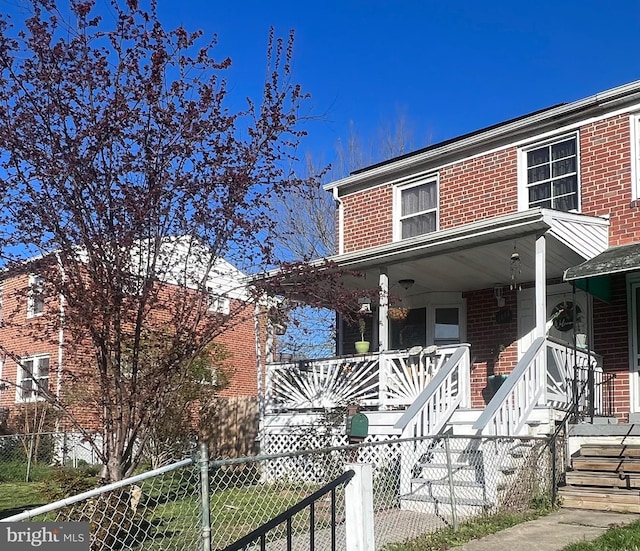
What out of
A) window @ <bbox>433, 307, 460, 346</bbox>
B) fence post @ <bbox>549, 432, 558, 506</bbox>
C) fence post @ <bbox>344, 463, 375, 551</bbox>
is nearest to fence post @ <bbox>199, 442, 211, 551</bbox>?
fence post @ <bbox>344, 463, 375, 551</bbox>

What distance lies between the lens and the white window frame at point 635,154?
1126 cm

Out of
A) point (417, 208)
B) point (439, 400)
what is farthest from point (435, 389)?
point (417, 208)

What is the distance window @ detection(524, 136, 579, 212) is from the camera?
40.1ft

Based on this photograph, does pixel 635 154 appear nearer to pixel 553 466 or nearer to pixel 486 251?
pixel 486 251

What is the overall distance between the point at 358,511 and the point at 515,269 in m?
8.22

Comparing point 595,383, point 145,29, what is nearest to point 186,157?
point 145,29

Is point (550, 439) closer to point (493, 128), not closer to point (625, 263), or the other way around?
point (625, 263)

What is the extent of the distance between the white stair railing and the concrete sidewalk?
2.26 metres

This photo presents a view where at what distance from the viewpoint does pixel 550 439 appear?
8.79 m

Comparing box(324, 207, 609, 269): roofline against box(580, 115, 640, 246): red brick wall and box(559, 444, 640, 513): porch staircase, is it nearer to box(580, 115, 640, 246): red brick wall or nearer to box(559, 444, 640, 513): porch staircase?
→ box(580, 115, 640, 246): red brick wall

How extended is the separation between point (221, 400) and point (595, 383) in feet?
29.9

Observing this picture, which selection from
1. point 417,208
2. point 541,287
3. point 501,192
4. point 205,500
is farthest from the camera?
point 417,208

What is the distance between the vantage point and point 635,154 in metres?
11.4

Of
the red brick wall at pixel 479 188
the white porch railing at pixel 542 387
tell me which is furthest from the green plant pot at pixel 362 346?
the white porch railing at pixel 542 387
